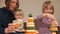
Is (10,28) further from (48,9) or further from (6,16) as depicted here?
(48,9)

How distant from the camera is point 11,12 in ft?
2.65

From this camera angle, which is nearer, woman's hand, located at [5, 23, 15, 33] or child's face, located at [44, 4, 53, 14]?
woman's hand, located at [5, 23, 15, 33]

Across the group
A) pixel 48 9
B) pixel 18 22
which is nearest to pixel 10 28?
Result: pixel 18 22

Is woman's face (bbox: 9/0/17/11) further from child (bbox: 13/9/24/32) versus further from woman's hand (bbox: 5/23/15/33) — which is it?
woman's hand (bbox: 5/23/15/33)

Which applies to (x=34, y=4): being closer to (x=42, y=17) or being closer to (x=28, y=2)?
(x=28, y=2)

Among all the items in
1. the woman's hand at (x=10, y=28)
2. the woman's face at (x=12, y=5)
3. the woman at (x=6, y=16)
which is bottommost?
the woman's hand at (x=10, y=28)

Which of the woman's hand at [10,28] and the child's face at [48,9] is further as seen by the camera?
the child's face at [48,9]

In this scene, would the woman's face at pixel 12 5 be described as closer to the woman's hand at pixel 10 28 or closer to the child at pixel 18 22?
the child at pixel 18 22

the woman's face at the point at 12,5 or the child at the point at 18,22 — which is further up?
the woman's face at the point at 12,5

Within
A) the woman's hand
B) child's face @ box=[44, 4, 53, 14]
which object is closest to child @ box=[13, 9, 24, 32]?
the woman's hand

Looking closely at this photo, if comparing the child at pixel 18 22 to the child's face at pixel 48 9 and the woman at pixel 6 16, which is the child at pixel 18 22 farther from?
the child's face at pixel 48 9

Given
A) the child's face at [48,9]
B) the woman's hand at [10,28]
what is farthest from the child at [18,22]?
the child's face at [48,9]

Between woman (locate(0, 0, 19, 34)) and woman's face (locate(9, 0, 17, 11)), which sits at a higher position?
woman's face (locate(9, 0, 17, 11))

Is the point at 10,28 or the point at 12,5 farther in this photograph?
the point at 12,5
